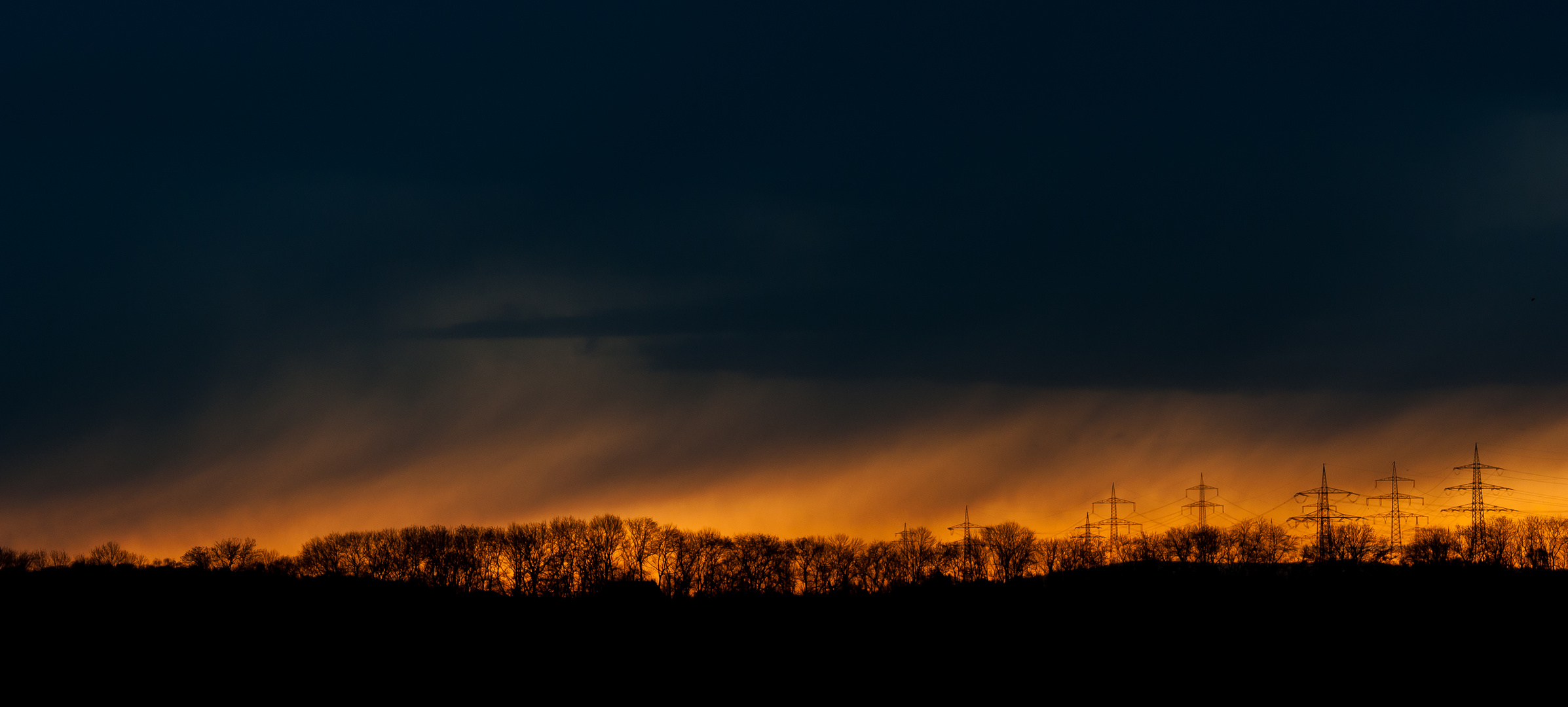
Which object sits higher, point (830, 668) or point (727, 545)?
point (727, 545)

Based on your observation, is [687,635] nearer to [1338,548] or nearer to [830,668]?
[830,668]

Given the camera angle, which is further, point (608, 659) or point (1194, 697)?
point (608, 659)

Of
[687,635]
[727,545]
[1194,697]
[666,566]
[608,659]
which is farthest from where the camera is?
[727,545]

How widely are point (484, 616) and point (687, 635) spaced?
26.7 meters

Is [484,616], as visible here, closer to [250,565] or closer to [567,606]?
[567,606]

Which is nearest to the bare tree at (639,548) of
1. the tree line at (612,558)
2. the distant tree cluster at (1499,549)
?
the tree line at (612,558)

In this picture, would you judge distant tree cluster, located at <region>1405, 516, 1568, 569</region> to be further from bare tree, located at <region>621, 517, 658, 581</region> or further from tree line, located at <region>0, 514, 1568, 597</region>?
bare tree, located at <region>621, 517, 658, 581</region>

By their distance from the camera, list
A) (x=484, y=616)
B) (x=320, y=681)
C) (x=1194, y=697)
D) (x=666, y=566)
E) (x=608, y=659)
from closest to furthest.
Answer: (x=1194, y=697) → (x=320, y=681) → (x=608, y=659) → (x=484, y=616) → (x=666, y=566)

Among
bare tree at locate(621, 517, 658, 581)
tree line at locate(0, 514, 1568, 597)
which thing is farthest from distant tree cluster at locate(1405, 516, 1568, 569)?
bare tree at locate(621, 517, 658, 581)

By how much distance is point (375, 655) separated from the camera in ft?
372

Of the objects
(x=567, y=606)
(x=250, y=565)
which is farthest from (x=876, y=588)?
(x=250, y=565)

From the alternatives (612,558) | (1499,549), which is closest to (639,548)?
(612,558)

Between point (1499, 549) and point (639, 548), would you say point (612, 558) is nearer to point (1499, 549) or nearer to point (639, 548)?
point (639, 548)

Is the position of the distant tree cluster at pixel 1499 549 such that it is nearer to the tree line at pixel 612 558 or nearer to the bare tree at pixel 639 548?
the tree line at pixel 612 558
